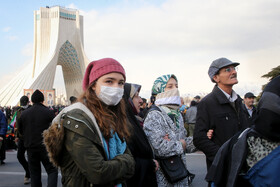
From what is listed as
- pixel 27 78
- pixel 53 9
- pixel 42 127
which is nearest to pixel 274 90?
pixel 42 127

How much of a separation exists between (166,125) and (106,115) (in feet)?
3.10

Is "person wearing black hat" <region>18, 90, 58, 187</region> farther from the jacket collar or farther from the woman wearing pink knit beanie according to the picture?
the jacket collar

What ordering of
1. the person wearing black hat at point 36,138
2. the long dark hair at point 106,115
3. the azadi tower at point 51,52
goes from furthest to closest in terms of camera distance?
the azadi tower at point 51,52, the person wearing black hat at point 36,138, the long dark hair at point 106,115

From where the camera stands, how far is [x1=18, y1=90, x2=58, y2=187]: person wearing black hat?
3.95 meters

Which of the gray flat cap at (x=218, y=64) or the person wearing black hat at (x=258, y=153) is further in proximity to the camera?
the gray flat cap at (x=218, y=64)

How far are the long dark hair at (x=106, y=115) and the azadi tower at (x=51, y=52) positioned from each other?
3454 centimetres

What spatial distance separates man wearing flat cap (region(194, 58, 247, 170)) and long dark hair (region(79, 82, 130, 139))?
0.94 m

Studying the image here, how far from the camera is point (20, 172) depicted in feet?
19.6

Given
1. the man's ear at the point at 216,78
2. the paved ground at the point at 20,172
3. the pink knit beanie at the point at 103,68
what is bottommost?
the paved ground at the point at 20,172

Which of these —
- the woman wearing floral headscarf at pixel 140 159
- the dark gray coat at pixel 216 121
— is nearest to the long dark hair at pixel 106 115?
the woman wearing floral headscarf at pixel 140 159

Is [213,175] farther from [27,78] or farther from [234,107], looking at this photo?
[27,78]

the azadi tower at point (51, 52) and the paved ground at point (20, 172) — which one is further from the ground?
the azadi tower at point (51, 52)

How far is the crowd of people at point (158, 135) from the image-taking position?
121 centimetres

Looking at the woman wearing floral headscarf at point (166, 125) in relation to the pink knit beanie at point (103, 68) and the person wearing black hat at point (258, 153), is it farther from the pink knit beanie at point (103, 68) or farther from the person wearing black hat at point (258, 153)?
the person wearing black hat at point (258, 153)
